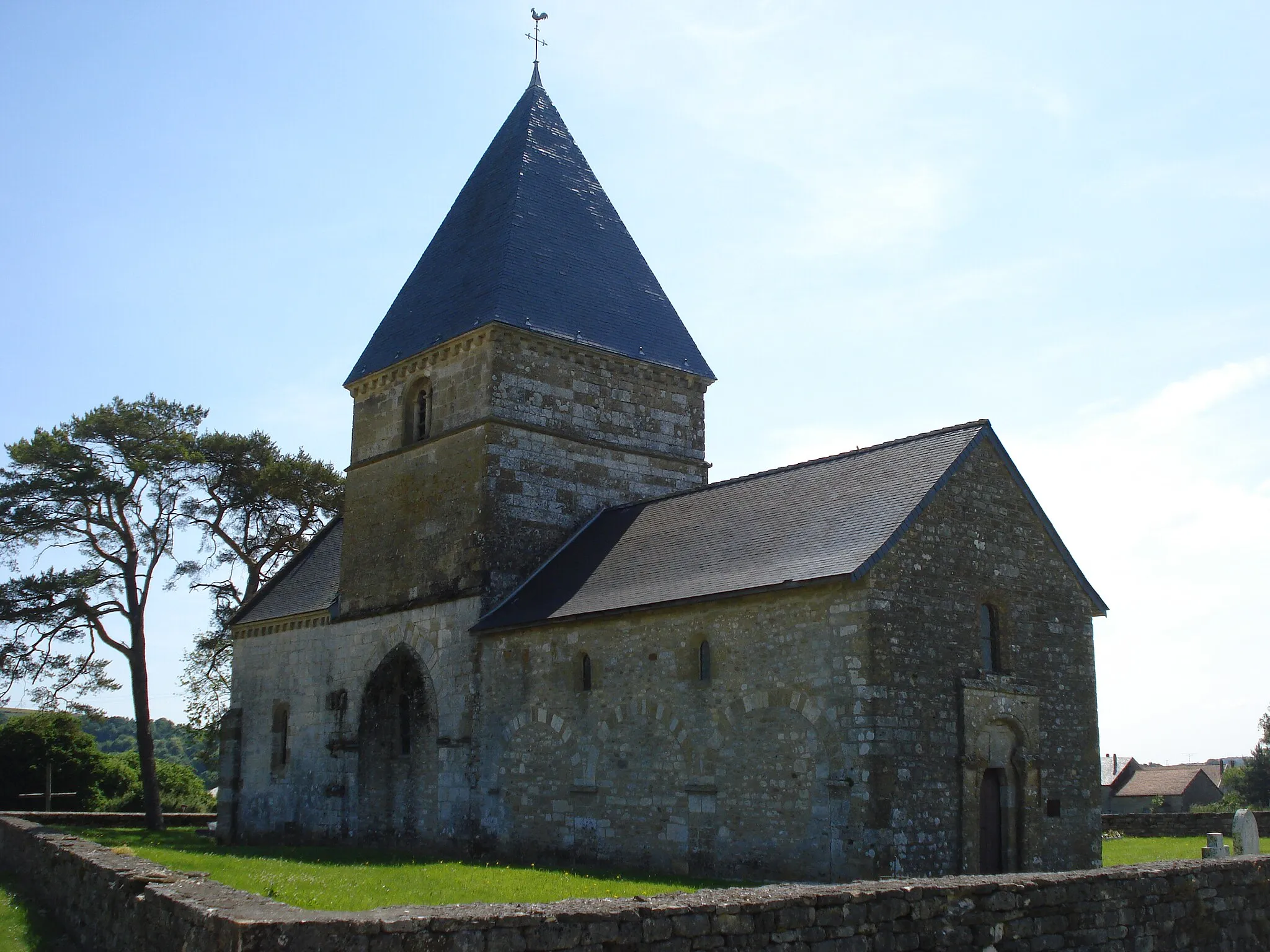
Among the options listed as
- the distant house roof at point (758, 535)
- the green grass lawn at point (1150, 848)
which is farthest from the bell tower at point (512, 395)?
the green grass lawn at point (1150, 848)

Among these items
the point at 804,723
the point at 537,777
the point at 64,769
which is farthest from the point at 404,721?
the point at 64,769

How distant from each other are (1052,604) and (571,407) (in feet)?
31.6

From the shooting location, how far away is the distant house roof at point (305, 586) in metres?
26.4

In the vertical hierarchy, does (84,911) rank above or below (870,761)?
below

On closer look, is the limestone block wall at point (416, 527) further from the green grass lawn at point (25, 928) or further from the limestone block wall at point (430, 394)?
the green grass lawn at point (25, 928)

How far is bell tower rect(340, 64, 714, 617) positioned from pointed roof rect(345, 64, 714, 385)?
0.04 metres

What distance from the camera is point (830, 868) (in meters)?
14.4

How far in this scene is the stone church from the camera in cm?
1521

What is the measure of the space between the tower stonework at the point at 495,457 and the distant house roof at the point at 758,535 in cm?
117

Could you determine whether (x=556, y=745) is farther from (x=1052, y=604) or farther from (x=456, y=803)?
(x=1052, y=604)

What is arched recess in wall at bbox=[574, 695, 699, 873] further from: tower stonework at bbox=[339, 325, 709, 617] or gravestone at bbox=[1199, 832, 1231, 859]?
gravestone at bbox=[1199, 832, 1231, 859]

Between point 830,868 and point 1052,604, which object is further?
point 1052,604

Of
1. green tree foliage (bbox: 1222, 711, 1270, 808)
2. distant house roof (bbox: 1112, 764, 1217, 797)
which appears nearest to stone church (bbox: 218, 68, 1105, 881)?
green tree foliage (bbox: 1222, 711, 1270, 808)

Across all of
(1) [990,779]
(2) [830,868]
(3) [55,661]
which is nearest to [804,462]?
(1) [990,779]
